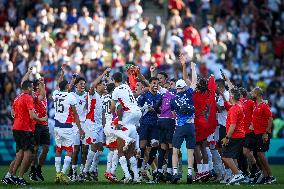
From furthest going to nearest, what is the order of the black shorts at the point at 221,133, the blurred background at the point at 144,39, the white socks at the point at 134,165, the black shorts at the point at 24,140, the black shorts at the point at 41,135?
the blurred background at the point at 144,39 < the black shorts at the point at 221,133 < the black shorts at the point at 41,135 < the white socks at the point at 134,165 < the black shorts at the point at 24,140

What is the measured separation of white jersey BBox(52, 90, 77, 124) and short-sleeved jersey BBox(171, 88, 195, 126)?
260 cm

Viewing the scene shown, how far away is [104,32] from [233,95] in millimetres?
17934

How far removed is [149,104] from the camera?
84.2 ft

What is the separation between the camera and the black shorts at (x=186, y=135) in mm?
24188

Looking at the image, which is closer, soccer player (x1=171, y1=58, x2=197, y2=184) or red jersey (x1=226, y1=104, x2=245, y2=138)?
red jersey (x1=226, y1=104, x2=245, y2=138)

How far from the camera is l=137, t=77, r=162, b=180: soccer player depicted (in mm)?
25625

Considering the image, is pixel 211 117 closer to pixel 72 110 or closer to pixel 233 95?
pixel 233 95

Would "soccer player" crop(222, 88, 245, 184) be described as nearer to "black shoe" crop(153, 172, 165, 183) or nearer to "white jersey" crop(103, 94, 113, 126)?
"black shoe" crop(153, 172, 165, 183)

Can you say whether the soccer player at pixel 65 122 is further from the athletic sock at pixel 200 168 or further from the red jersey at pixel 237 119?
the red jersey at pixel 237 119

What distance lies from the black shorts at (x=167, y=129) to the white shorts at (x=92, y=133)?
1.71 metres

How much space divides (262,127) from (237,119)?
1411 mm

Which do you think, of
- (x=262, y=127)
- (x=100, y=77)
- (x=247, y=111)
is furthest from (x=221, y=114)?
(x=100, y=77)

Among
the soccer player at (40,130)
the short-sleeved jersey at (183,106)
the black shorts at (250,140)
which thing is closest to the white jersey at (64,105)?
the soccer player at (40,130)

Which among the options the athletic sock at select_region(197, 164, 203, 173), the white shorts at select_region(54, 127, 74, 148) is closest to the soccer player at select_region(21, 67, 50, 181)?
the white shorts at select_region(54, 127, 74, 148)
